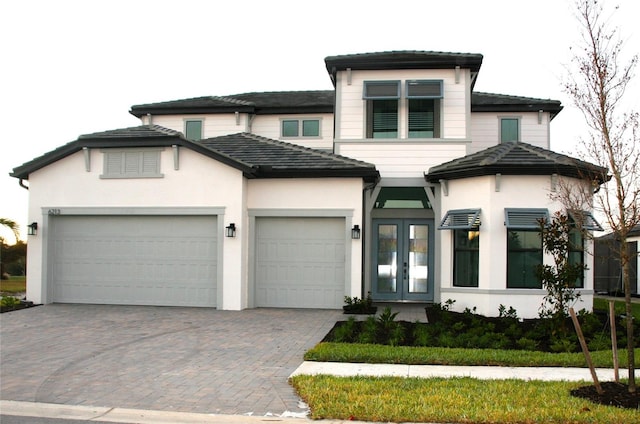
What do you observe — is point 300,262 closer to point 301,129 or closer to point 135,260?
point 135,260

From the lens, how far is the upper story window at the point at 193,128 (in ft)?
69.9

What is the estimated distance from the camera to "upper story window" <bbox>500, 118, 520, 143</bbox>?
2035 centimetres

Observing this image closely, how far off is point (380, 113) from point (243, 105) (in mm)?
5586

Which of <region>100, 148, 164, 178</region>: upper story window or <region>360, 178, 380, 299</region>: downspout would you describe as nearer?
<region>100, 148, 164, 178</region>: upper story window

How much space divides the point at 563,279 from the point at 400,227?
23.0 feet

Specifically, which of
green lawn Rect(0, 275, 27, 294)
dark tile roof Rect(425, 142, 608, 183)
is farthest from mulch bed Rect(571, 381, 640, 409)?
green lawn Rect(0, 275, 27, 294)

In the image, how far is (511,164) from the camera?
14227 millimetres

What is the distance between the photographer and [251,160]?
1612 cm

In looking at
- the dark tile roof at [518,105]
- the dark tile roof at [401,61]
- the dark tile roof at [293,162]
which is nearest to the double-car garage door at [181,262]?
the dark tile roof at [293,162]

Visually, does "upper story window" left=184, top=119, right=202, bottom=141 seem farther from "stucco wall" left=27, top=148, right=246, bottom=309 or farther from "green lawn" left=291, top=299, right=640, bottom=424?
"green lawn" left=291, top=299, right=640, bottom=424

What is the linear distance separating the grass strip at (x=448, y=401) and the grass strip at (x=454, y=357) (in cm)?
118

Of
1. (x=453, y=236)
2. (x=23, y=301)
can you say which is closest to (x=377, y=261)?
(x=453, y=236)

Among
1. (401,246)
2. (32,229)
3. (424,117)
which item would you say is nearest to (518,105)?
(424,117)

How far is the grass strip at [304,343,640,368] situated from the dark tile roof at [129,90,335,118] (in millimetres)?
12141
